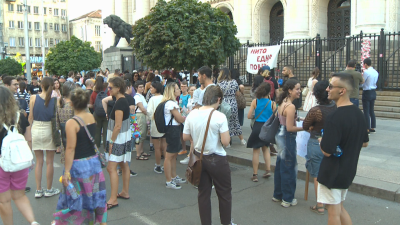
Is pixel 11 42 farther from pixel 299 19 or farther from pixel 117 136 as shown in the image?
pixel 117 136

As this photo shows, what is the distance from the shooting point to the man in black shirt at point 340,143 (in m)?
3.38

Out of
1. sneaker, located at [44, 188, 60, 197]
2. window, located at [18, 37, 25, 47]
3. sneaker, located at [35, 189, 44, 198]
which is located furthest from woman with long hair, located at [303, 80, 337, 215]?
window, located at [18, 37, 25, 47]

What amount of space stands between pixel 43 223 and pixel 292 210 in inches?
133

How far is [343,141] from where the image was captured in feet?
11.3

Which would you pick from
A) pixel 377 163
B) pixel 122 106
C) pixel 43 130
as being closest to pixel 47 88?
pixel 43 130

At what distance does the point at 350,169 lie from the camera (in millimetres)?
3463

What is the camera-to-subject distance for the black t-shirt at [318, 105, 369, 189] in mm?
3375

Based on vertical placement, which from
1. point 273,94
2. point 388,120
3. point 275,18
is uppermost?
point 275,18

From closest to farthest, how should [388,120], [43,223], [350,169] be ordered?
1. [350,169]
2. [43,223]
3. [388,120]

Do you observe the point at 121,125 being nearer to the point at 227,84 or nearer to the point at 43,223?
the point at 43,223

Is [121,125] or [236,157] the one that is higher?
[121,125]

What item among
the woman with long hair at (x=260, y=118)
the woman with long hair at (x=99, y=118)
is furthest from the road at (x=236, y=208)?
the woman with long hair at (x=99, y=118)

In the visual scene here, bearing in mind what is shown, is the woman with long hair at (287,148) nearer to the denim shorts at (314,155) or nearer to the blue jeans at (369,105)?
the denim shorts at (314,155)

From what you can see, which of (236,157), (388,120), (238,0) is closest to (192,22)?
(236,157)
